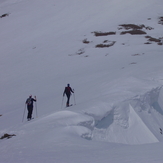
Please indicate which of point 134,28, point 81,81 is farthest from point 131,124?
point 134,28

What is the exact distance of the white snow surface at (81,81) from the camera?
721 cm

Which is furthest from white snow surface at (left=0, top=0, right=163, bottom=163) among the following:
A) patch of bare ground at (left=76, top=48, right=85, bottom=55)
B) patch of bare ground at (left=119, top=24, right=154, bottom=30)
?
patch of bare ground at (left=119, top=24, right=154, bottom=30)

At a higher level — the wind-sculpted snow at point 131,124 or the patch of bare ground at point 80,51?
the wind-sculpted snow at point 131,124

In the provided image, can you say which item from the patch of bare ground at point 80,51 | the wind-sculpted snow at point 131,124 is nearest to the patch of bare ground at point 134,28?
the patch of bare ground at point 80,51

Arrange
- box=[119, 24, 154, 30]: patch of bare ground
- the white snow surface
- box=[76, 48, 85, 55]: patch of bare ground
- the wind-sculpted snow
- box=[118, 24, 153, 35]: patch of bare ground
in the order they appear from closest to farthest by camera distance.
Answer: the white snow surface, the wind-sculpted snow, box=[76, 48, 85, 55]: patch of bare ground, box=[118, 24, 153, 35]: patch of bare ground, box=[119, 24, 154, 30]: patch of bare ground

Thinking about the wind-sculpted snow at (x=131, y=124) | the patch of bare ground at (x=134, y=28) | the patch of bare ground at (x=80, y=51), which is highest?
the wind-sculpted snow at (x=131, y=124)

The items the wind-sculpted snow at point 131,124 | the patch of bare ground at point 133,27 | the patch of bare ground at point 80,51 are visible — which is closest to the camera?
the wind-sculpted snow at point 131,124

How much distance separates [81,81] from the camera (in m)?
24.3

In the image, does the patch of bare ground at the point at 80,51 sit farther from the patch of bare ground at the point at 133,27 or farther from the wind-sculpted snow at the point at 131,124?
the wind-sculpted snow at the point at 131,124

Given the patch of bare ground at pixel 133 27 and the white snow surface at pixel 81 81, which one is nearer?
the white snow surface at pixel 81 81

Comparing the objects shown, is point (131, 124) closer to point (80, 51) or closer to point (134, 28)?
point (80, 51)

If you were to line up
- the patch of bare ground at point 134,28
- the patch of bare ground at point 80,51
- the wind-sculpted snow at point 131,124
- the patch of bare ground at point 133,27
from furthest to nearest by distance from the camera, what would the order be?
the patch of bare ground at point 133,27 < the patch of bare ground at point 134,28 < the patch of bare ground at point 80,51 < the wind-sculpted snow at point 131,124

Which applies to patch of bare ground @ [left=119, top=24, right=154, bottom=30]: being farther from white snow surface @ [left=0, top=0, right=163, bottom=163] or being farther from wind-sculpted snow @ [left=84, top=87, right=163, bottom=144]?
wind-sculpted snow @ [left=84, top=87, right=163, bottom=144]

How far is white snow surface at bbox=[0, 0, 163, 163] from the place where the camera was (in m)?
7.21
